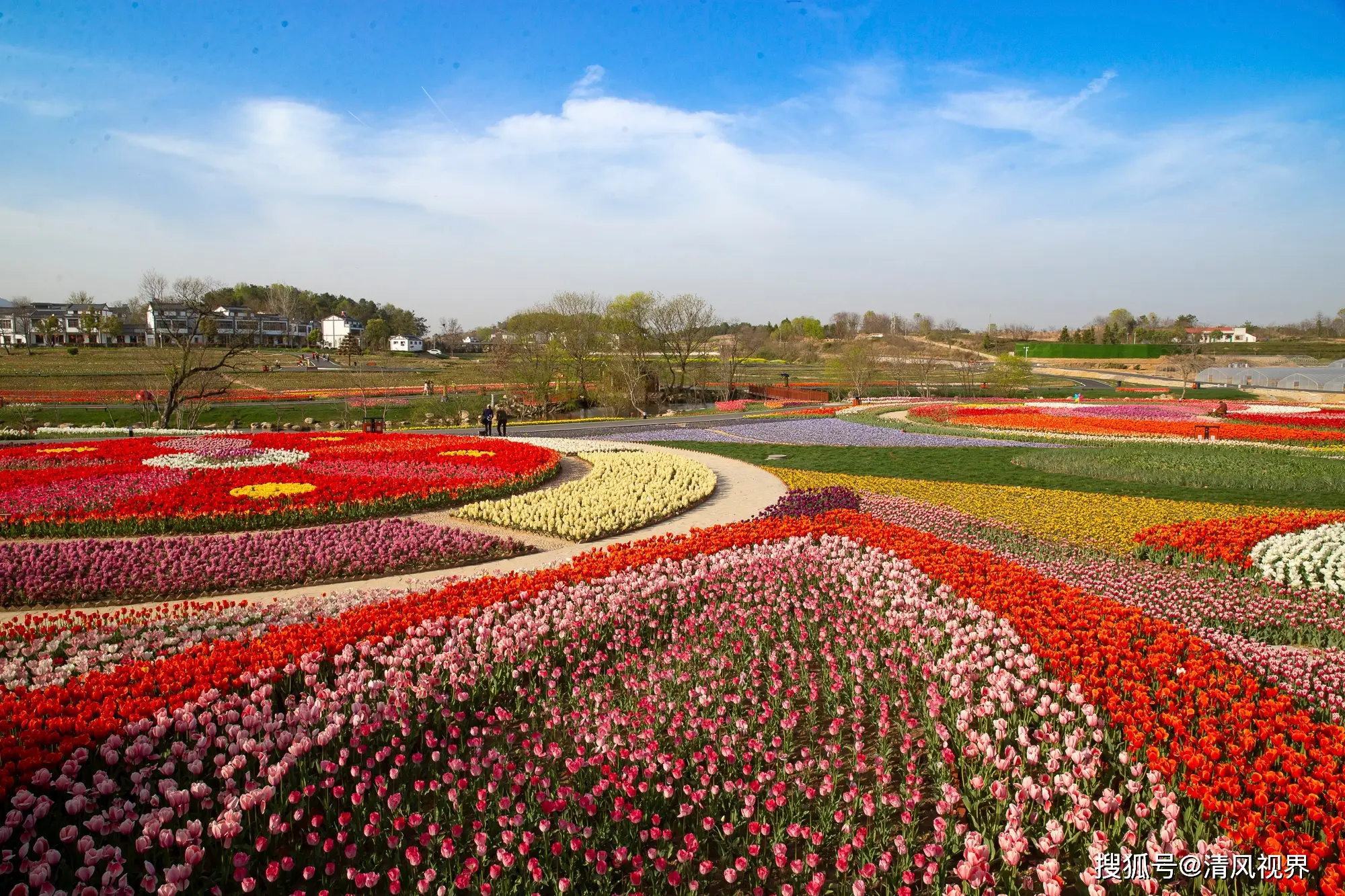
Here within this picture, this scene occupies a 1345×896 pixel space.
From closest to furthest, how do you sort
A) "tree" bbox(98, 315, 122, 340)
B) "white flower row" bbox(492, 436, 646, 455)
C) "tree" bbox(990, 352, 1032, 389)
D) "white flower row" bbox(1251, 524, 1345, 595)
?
"white flower row" bbox(1251, 524, 1345, 595)
"white flower row" bbox(492, 436, 646, 455)
"tree" bbox(990, 352, 1032, 389)
"tree" bbox(98, 315, 122, 340)

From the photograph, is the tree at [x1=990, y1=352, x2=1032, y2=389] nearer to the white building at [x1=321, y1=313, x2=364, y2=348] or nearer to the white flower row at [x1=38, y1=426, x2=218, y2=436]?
the white flower row at [x1=38, y1=426, x2=218, y2=436]

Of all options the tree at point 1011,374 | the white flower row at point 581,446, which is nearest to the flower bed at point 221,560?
the white flower row at point 581,446

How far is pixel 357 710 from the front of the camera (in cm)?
442

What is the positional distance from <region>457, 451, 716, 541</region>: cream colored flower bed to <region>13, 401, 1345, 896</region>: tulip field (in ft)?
10.2

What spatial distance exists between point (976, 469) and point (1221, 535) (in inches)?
323

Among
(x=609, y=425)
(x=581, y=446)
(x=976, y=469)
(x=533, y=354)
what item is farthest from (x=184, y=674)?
(x=533, y=354)

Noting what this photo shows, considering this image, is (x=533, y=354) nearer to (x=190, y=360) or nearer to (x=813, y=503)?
(x=190, y=360)

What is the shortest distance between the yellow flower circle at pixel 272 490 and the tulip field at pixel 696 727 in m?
3.34

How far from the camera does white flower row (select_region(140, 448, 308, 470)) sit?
1564cm

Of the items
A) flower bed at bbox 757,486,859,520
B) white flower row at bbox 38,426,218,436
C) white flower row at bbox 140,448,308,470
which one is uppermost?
white flower row at bbox 38,426,218,436

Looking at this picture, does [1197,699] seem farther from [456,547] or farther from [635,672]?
[456,547]

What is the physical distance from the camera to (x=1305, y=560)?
28.3 feet

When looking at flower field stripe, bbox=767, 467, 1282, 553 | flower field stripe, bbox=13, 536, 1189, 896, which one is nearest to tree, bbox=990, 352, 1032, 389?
flower field stripe, bbox=767, 467, 1282, 553

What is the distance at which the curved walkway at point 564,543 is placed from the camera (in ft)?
27.5
